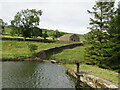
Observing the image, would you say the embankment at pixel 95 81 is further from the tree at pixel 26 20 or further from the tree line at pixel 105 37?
the tree at pixel 26 20

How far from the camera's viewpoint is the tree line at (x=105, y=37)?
31578 millimetres

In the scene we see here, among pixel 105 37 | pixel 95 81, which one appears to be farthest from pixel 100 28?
pixel 95 81

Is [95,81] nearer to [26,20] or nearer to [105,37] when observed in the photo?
[105,37]

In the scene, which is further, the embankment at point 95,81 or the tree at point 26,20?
the tree at point 26,20

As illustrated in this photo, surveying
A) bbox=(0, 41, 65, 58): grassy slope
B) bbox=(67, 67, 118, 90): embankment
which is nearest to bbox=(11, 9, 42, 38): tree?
bbox=(0, 41, 65, 58): grassy slope

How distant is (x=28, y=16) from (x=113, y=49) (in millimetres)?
57846

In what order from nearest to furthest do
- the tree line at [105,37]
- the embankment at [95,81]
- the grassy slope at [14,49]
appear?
the embankment at [95,81] < the tree line at [105,37] < the grassy slope at [14,49]

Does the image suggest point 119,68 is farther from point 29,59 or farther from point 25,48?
point 25,48

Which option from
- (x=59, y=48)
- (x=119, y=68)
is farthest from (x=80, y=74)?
(x=59, y=48)

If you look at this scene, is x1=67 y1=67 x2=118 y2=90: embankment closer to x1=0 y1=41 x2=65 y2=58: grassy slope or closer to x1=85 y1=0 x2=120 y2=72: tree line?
x1=85 y1=0 x2=120 y2=72: tree line

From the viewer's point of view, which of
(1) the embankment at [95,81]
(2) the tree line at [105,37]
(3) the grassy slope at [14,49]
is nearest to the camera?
(1) the embankment at [95,81]

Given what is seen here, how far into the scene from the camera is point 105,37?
3600 cm

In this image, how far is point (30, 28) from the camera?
8288 centimetres

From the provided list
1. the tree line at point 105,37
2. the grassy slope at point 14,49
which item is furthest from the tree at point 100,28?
the grassy slope at point 14,49
